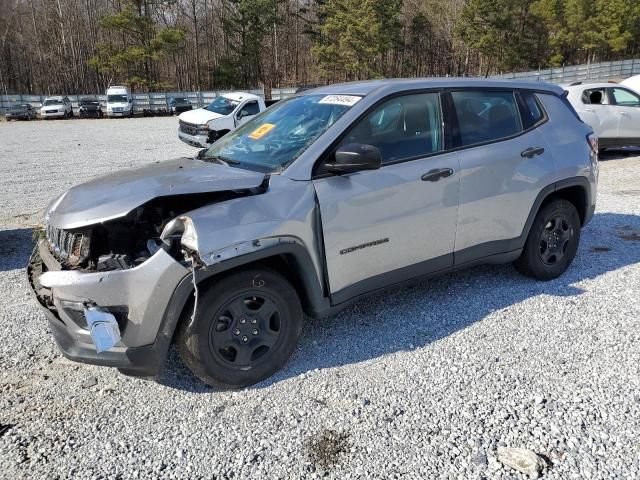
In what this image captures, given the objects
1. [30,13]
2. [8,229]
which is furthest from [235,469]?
[30,13]

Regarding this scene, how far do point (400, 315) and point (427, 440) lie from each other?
4.87 feet

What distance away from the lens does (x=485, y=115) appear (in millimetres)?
4207

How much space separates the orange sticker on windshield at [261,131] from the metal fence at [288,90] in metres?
27.4

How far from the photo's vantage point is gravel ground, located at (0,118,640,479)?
8.48 ft

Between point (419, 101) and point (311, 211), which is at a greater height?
point (419, 101)

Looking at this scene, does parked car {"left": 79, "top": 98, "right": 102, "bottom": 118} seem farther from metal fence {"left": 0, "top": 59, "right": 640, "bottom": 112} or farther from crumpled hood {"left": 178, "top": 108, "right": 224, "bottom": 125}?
crumpled hood {"left": 178, "top": 108, "right": 224, "bottom": 125}

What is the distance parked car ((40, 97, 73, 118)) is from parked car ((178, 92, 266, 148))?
21.3 metres

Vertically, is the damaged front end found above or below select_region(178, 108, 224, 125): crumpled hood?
below

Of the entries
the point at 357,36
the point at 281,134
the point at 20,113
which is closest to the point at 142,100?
the point at 20,113

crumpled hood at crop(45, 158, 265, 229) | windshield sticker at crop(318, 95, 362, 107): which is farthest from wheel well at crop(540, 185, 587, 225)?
crumpled hood at crop(45, 158, 265, 229)

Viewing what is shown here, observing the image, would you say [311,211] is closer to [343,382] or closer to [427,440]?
[343,382]

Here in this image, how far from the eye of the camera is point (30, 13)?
2203 inches

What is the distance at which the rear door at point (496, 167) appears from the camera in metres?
3.98

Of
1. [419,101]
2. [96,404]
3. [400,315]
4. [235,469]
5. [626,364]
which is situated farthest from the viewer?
[400,315]
